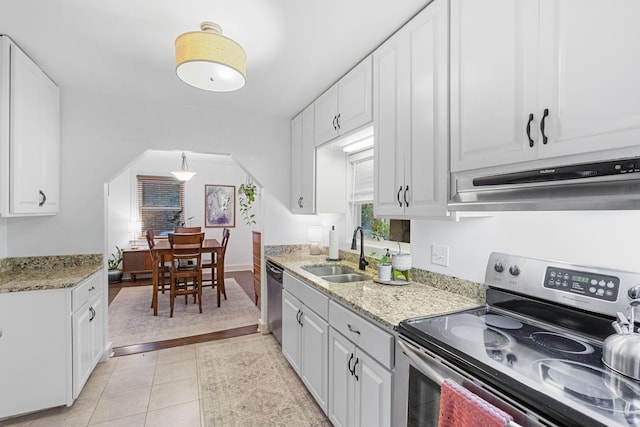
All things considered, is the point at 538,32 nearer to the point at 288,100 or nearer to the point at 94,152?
the point at 288,100

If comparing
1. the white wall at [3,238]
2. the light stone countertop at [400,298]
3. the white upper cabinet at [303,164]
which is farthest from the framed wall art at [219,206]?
the light stone countertop at [400,298]

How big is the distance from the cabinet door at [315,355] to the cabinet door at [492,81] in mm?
1303

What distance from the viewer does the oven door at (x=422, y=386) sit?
91 cm

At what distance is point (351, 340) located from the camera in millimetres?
1614

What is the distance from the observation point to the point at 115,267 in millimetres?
5641

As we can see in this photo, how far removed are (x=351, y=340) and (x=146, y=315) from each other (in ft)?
11.1

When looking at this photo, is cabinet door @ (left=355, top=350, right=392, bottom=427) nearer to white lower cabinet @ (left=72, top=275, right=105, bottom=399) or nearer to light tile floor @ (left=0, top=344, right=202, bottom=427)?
light tile floor @ (left=0, top=344, right=202, bottom=427)

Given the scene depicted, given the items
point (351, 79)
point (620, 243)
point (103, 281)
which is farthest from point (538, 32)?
point (103, 281)

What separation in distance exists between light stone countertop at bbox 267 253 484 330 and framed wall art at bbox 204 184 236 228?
4.94m

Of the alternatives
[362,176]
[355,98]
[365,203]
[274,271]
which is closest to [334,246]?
[365,203]

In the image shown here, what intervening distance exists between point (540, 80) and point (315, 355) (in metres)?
1.93

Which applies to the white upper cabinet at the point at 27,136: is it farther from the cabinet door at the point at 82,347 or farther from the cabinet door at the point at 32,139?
the cabinet door at the point at 82,347

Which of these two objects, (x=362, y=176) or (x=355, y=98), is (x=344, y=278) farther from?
(x=355, y=98)

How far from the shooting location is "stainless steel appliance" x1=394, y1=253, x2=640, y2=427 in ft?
2.56
